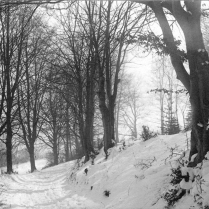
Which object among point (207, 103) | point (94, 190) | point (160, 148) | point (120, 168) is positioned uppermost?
point (207, 103)

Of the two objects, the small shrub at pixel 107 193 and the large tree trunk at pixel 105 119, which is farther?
the large tree trunk at pixel 105 119

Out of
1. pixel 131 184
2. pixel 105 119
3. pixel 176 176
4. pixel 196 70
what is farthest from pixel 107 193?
pixel 105 119

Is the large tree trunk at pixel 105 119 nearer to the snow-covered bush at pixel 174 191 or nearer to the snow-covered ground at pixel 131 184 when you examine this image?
the snow-covered ground at pixel 131 184

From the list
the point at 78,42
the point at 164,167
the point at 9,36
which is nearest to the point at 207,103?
the point at 164,167

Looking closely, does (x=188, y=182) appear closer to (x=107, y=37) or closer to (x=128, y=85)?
(x=107, y=37)

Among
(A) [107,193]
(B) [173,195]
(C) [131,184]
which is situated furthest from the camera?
(A) [107,193]

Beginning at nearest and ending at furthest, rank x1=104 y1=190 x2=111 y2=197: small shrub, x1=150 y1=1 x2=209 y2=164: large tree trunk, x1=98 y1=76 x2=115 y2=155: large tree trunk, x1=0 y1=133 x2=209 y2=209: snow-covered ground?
x1=150 y1=1 x2=209 y2=164: large tree trunk < x1=0 y1=133 x2=209 y2=209: snow-covered ground < x1=104 y1=190 x2=111 y2=197: small shrub < x1=98 y1=76 x2=115 y2=155: large tree trunk

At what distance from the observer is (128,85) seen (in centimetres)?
3100

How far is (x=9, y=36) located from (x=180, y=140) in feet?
37.6

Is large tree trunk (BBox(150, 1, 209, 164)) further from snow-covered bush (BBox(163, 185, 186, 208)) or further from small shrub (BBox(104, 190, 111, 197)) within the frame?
small shrub (BBox(104, 190, 111, 197))

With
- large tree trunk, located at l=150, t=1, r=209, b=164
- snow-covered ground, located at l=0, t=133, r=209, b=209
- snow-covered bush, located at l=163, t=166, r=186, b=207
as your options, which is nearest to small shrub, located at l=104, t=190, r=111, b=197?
snow-covered ground, located at l=0, t=133, r=209, b=209

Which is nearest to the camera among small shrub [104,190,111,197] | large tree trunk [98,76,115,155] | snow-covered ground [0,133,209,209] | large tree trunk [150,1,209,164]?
large tree trunk [150,1,209,164]

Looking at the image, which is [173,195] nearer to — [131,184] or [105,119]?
[131,184]

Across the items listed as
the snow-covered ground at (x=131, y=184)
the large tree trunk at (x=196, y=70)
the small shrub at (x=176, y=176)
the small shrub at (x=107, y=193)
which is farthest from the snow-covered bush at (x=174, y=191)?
the small shrub at (x=107, y=193)
